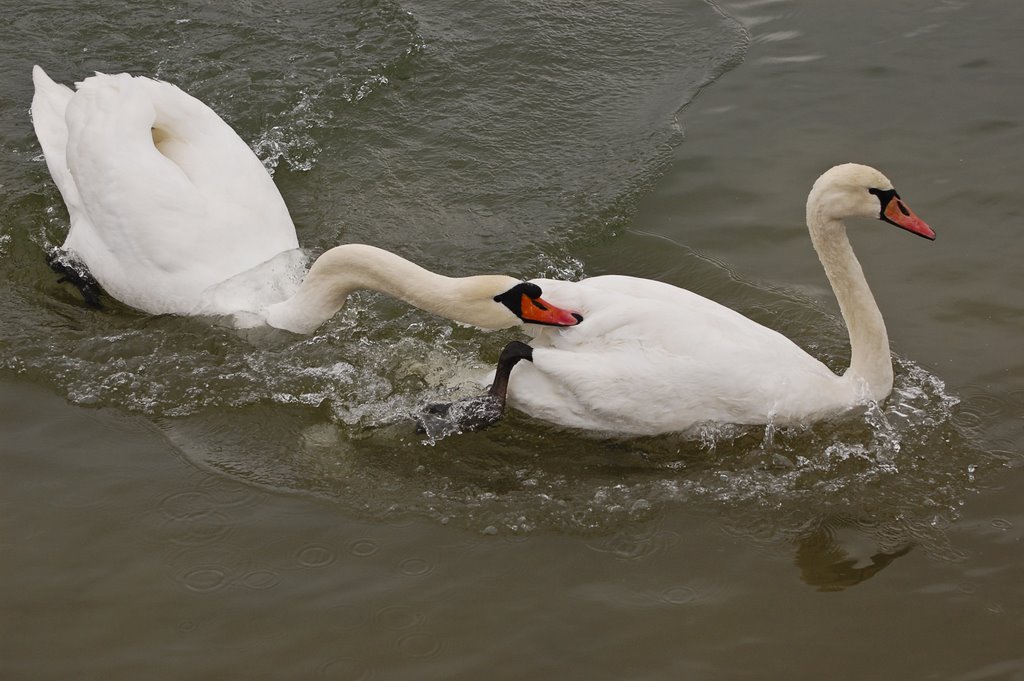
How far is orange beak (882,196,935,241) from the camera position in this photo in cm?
534

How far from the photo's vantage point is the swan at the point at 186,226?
5.78 meters

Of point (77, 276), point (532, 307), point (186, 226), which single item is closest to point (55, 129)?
point (77, 276)

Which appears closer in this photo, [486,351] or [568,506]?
[568,506]

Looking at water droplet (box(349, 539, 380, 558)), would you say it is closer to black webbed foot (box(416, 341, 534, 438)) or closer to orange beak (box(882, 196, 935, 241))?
black webbed foot (box(416, 341, 534, 438))

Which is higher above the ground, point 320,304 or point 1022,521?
point 320,304

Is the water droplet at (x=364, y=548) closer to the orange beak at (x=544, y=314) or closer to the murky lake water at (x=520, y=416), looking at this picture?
the murky lake water at (x=520, y=416)

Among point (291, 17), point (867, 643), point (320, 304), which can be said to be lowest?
point (867, 643)

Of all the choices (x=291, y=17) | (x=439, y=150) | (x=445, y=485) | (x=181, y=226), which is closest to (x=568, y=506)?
(x=445, y=485)

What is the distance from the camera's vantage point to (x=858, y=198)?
17.4ft

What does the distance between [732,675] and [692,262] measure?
3.16 meters

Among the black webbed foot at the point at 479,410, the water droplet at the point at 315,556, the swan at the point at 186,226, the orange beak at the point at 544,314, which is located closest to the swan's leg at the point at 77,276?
the swan at the point at 186,226

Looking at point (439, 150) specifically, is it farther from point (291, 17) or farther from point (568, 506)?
point (568, 506)

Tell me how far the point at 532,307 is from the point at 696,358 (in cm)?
77

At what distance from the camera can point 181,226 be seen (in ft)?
19.9
